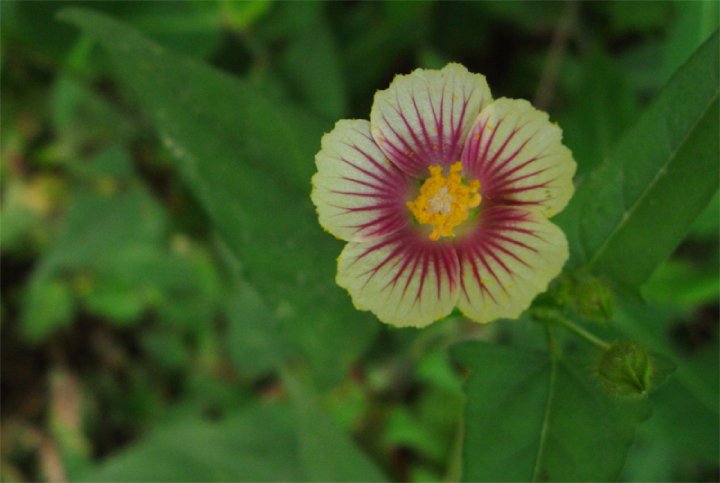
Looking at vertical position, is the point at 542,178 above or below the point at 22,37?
below

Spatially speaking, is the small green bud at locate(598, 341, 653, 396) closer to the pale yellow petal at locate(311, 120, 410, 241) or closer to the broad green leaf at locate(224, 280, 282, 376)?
the pale yellow petal at locate(311, 120, 410, 241)

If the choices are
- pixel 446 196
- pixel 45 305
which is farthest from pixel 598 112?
pixel 45 305

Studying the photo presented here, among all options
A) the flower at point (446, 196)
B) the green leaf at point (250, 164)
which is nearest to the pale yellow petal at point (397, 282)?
the flower at point (446, 196)

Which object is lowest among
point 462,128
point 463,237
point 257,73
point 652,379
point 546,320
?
point 652,379

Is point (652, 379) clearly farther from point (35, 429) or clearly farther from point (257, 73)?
point (35, 429)

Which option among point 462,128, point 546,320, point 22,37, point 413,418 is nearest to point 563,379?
point 546,320

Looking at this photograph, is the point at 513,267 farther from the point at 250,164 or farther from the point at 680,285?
the point at 680,285
